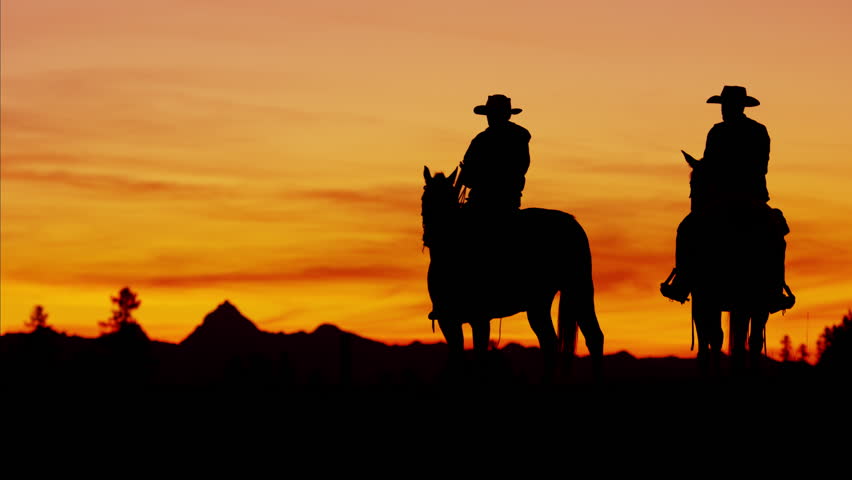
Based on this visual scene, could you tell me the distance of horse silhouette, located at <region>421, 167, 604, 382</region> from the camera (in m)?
22.4

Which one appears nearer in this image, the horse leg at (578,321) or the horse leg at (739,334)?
the horse leg at (739,334)

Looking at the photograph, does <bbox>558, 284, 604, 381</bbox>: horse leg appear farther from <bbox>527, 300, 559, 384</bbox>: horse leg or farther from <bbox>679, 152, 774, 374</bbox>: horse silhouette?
<bbox>679, 152, 774, 374</bbox>: horse silhouette

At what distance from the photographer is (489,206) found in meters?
22.7

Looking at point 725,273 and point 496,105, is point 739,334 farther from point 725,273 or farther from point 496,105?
point 496,105

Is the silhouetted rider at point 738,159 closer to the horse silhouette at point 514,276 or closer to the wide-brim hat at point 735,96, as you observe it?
the wide-brim hat at point 735,96

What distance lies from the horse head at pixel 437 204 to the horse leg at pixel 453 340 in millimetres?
1243

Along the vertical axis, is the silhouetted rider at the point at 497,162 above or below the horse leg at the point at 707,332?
above

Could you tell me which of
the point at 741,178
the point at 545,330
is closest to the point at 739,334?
the point at 741,178

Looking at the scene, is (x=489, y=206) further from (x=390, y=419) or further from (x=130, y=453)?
(x=130, y=453)

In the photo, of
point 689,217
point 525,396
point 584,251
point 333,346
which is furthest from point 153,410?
point 333,346

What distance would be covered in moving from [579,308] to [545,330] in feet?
2.21

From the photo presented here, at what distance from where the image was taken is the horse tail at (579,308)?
23.7 meters

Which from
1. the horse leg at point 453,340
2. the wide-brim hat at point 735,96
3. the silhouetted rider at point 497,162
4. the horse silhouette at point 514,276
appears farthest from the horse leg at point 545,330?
the wide-brim hat at point 735,96

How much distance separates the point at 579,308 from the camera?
2388cm
